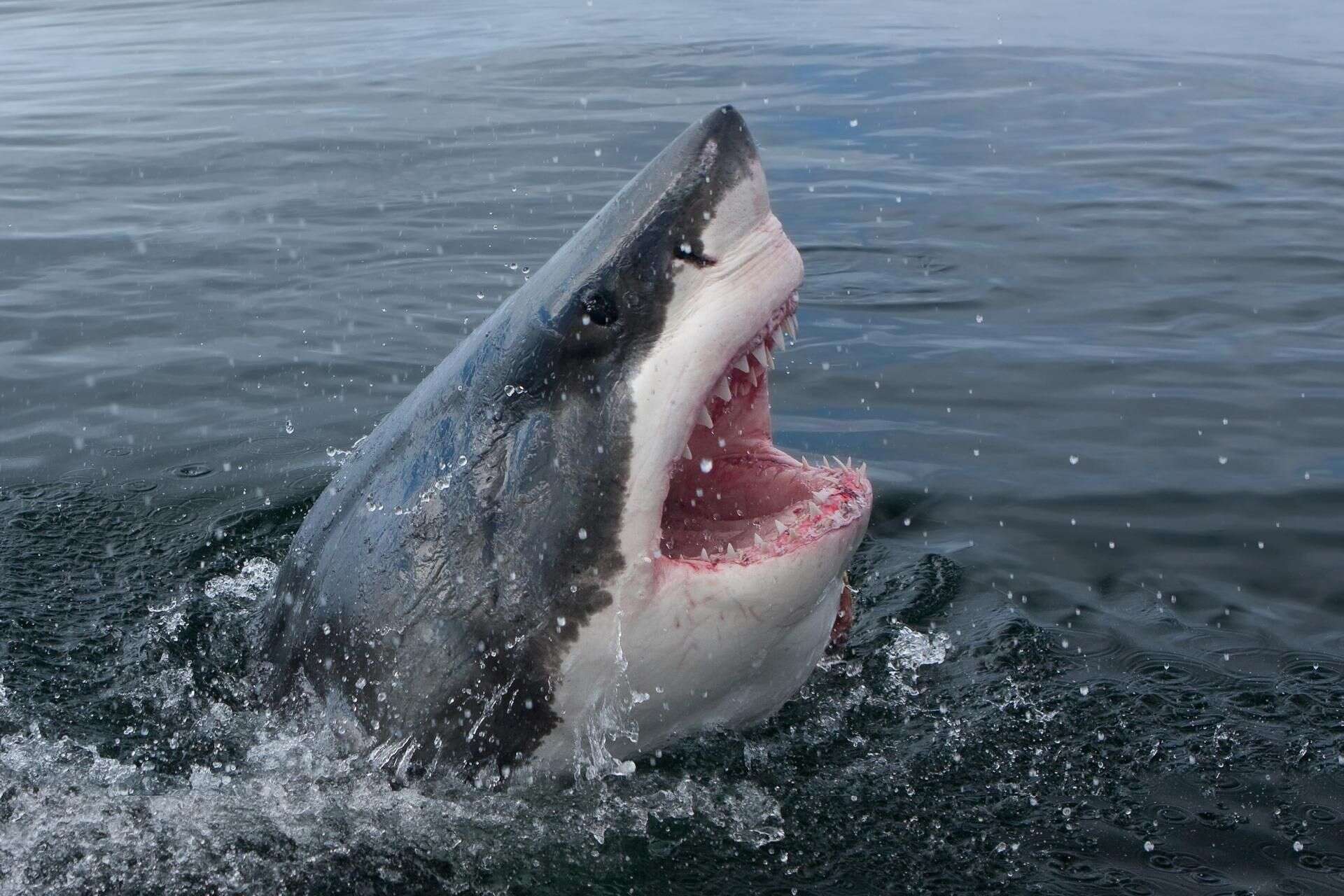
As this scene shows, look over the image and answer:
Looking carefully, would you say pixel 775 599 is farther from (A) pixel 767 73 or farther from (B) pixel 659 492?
(A) pixel 767 73

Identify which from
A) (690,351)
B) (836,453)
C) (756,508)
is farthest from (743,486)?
(836,453)

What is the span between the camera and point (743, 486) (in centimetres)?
374

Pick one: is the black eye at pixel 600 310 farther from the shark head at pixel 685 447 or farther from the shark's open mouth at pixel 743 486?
the shark's open mouth at pixel 743 486

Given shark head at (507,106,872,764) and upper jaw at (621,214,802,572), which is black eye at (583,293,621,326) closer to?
shark head at (507,106,872,764)

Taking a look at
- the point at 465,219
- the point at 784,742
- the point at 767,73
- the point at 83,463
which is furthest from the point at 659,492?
the point at 767,73

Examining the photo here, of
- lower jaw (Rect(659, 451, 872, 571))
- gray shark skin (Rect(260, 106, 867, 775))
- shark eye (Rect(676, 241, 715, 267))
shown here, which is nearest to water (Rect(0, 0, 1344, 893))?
gray shark skin (Rect(260, 106, 867, 775))

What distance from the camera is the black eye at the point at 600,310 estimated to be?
3.27m

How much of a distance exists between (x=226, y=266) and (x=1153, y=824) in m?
8.25

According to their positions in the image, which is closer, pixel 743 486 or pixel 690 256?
pixel 690 256

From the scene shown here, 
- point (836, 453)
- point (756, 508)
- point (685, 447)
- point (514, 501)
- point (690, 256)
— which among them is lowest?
point (836, 453)

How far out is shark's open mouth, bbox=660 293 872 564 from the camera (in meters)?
3.43

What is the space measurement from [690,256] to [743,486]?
74 cm

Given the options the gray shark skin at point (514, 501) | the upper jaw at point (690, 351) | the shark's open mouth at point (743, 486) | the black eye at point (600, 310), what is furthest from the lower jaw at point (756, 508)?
the black eye at point (600, 310)

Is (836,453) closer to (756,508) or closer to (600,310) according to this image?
(756,508)
